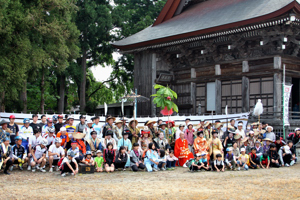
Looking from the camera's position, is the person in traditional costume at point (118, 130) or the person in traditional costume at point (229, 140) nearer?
the person in traditional costume at point (118, 130)

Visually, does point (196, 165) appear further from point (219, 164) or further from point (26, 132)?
point (26, 132)

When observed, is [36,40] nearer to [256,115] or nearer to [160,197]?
[256,115]

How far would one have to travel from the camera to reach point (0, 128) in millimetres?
10047

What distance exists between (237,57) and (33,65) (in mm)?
10171

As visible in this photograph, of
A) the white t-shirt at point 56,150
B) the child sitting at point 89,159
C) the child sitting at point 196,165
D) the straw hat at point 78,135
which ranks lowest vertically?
the child sitting at point 196,165

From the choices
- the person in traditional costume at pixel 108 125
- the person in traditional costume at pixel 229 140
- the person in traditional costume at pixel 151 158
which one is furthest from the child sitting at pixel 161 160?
the person in traditional costume at pixel 229 140

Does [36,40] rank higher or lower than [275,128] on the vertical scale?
higher

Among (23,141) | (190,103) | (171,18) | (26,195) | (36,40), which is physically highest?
(171,18)

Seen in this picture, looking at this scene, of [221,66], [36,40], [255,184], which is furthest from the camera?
[221,66]

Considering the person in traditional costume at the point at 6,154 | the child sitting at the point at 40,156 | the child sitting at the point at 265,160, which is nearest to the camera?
the person in traditional costume at the point at 6,154

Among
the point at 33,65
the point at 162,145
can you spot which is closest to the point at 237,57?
the point at 162,145

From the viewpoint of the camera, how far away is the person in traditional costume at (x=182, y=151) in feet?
39.5

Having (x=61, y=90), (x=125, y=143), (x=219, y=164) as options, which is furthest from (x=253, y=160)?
(x=61, y=90)

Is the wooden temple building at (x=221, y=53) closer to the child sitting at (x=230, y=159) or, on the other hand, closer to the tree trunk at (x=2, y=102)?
the child sitting at (x=230, y=159)
